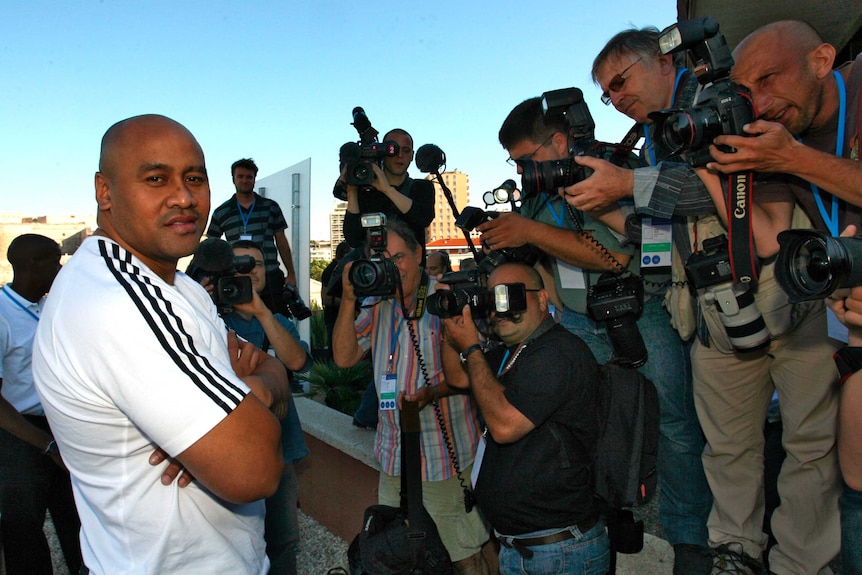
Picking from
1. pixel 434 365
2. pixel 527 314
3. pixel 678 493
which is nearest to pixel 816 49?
pixel 527 314

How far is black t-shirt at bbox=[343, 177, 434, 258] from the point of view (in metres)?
4.12

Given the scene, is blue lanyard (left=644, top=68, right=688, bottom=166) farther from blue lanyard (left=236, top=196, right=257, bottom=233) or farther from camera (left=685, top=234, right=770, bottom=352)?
blue lanyard (left=236, top=196, right=257, bottom=233)

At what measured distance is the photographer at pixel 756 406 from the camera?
228 centimetres

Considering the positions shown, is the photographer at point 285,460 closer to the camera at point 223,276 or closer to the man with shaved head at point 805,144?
the camera at point 223,276

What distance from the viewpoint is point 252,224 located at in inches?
235

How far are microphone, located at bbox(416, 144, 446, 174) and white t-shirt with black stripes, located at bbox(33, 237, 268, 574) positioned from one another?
2.41 metres

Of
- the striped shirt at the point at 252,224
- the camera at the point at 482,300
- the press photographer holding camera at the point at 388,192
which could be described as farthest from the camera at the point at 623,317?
the striped shirt at the point at 252,224

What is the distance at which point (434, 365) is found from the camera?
→ 320 centimetres

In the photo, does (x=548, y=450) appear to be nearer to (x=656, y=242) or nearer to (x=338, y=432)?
(x=656, y=242)

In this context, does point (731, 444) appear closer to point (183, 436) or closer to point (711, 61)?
point (711, 61)

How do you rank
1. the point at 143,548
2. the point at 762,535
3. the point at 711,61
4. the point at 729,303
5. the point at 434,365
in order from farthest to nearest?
the point at 434,365
the point at 762,535
the point at 729,303
the point at 711,61
the point at 143,548

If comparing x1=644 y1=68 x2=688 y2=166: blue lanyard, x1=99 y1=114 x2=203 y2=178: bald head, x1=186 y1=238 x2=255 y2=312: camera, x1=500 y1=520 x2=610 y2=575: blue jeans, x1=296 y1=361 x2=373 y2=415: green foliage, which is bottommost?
x1=296 y1=361 x2=373 y2=415: green foliage

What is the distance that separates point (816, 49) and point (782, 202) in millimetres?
541

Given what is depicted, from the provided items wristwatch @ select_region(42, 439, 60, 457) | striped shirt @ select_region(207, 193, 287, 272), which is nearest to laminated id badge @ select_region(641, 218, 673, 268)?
wristwatch @ select_region(42, 439, 60, 457)
